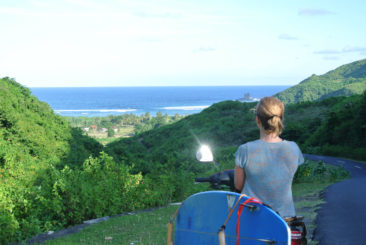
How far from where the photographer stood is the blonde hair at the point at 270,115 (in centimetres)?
286

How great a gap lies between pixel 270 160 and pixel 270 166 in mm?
42

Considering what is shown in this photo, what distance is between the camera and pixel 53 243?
251 inches

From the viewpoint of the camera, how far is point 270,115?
2.87 meters

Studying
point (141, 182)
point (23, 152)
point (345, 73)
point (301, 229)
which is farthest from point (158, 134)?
point (345, 73)

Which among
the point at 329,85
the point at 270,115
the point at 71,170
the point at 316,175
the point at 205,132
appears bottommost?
the point at 205,132

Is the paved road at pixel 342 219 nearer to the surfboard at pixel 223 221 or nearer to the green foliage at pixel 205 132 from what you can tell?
the surfboard at pixel 223 221

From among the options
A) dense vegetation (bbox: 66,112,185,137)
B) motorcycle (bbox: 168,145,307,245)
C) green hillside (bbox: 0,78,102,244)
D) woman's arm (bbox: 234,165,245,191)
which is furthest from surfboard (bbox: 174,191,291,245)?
dense vegetation (bbox: 66,112,185,137)

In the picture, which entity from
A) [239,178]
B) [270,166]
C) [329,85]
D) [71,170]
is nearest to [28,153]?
[71,170]

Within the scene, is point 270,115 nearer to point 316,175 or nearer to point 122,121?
point 316,175

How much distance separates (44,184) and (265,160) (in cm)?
672

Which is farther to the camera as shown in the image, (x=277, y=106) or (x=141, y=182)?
(x=141, y=182)

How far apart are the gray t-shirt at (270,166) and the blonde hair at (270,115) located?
0.35 feet

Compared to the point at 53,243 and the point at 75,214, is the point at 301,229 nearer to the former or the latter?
the point at 53,243

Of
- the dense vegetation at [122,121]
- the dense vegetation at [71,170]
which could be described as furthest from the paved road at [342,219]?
the dense vegetation at [122,121]
